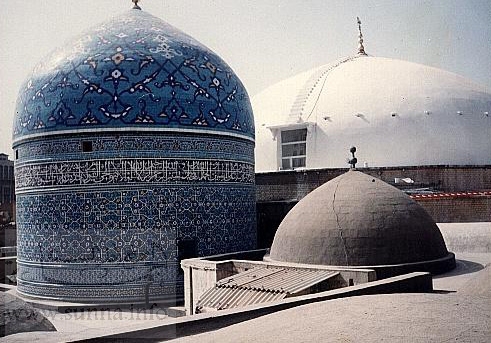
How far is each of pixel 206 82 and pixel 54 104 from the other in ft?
9.04

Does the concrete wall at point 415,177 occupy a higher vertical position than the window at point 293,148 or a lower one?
lower

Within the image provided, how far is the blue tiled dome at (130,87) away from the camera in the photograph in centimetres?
1080

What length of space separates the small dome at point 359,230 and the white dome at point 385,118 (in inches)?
253

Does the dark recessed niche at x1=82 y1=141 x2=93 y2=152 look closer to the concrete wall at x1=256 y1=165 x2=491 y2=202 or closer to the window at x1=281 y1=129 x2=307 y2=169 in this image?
the concrete wall at x1=256 y1=165 x2=491 y2=202

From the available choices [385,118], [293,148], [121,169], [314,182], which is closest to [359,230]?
[121,169]

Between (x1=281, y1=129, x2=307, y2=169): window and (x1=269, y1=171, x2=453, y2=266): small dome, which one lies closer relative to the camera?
(x1=269, y1=171, x2=453, y2=266): small dome

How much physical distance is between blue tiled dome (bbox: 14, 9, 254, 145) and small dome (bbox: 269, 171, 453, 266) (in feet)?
10.3

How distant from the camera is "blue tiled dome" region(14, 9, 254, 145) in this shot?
10805mm

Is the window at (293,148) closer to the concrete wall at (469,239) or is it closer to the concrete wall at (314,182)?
the concrete wall at (314,182)

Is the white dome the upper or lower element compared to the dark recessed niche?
upper

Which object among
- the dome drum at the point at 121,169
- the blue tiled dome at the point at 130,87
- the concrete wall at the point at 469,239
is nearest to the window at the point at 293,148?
the blue tiled dome at the point at 130,87

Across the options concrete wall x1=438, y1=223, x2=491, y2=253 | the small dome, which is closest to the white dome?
concrete wall x1=438, y1=223, x2=491, y2=253

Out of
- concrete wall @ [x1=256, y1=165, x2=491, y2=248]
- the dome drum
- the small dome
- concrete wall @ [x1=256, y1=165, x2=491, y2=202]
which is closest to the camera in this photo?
the small dome

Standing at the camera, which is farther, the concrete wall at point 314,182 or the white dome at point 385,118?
the white dome at point 385,118
